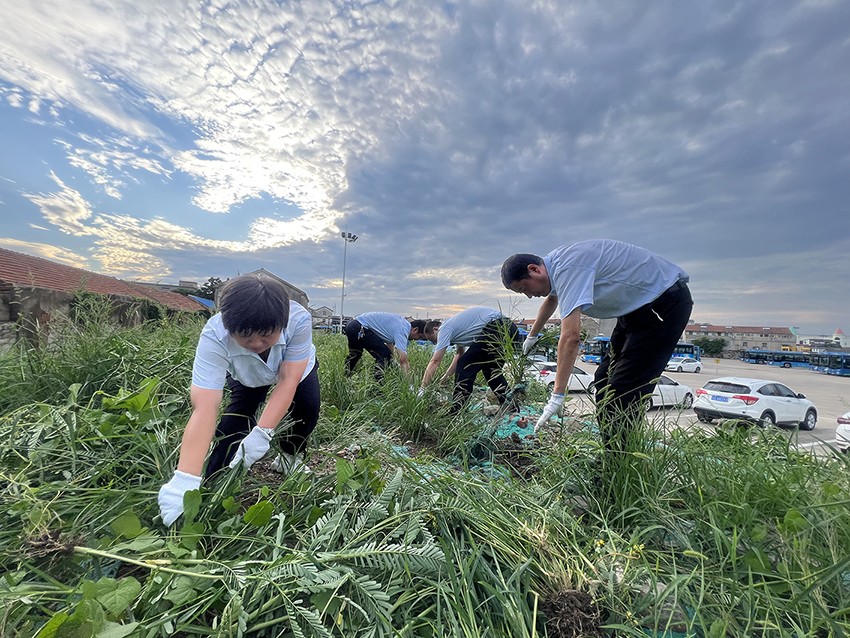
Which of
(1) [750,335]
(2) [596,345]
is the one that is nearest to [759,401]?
(2) [596,345]

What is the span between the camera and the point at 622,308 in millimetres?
2248

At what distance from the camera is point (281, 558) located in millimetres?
1051

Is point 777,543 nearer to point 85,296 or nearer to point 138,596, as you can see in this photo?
point 138,596

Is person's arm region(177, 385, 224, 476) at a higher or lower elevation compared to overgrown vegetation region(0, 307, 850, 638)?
higher

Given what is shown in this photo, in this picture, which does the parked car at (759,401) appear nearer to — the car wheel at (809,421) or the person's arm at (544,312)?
the car wheel at (809,421)

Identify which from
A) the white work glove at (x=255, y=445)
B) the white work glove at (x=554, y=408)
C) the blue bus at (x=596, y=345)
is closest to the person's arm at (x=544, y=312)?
the blue bus at (x=596, y=345)

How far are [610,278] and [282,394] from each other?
2.06 metres

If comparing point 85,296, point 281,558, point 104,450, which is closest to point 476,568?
point 281,558

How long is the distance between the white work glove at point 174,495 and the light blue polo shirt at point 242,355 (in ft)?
1.21

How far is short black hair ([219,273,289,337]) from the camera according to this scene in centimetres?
141

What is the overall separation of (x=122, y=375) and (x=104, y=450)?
A: 1143mm

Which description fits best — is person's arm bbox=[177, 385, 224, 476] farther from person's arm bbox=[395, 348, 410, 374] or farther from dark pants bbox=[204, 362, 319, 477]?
person's arm bbox=[395, 348, 410, 374]

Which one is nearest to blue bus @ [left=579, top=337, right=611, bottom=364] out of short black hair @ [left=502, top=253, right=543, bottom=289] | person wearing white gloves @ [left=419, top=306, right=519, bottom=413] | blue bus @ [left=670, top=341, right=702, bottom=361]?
short black hair @ [left=502, top=253, right=543, bottom=289]

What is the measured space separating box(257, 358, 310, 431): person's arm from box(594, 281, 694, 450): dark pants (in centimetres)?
167
